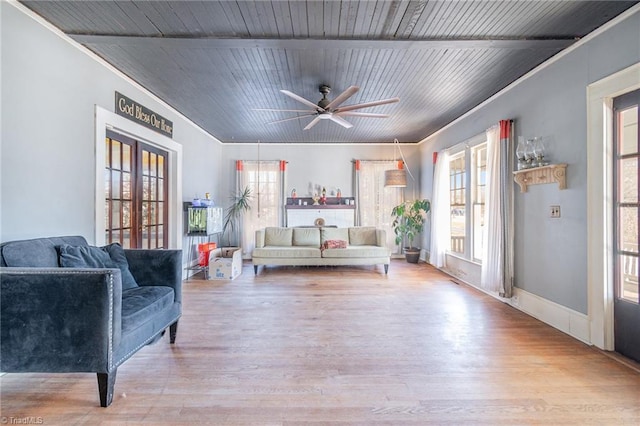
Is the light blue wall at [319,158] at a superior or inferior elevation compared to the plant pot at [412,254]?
superior

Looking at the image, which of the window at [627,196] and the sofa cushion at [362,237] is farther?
the sofa cushion at [362,237]

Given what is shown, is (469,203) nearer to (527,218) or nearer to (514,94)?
(527,218)

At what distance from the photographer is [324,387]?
197cm

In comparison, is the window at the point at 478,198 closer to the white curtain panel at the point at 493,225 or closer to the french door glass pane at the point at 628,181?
the white curtain panel at the point at 493,225

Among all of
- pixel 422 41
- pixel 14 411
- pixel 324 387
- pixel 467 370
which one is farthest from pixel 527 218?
pixel 14 411

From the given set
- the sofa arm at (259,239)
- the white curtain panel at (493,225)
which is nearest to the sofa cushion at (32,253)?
the sofa arm at (259,239)

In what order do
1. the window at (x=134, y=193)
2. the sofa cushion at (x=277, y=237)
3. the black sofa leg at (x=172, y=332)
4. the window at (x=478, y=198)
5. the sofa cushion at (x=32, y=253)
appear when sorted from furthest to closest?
1. the sofa cushion at (x=277, y=237)
2. the window at (x=478, y=198)
3. the window at (x=134, y=193)
4. the black sofa leg at (x=172, y=332)
5. the sofa cushion at (x=32, y=253)

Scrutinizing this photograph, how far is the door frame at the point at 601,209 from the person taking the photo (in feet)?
8.04

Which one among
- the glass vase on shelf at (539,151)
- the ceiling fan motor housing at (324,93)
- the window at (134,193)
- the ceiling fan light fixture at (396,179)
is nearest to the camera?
the glass vase on shelf at (539,151)

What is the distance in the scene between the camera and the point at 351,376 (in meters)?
2.09

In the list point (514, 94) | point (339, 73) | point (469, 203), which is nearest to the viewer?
point (339, 73)

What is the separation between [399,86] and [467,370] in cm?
320

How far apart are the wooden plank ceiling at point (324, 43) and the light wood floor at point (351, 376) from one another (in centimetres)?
277

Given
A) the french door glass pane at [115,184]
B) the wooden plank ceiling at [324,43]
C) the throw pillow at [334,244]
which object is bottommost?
the throw pillow at [334,244]
